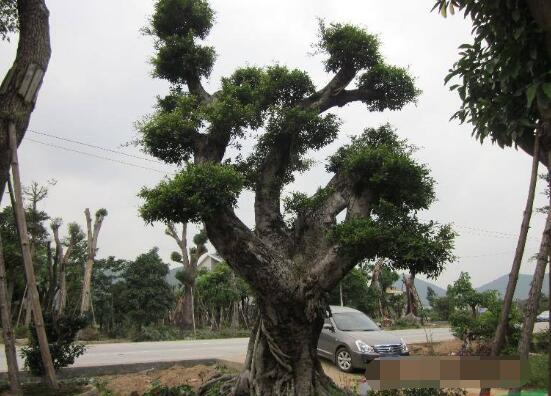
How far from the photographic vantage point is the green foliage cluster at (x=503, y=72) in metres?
2.60

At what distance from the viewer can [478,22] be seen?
3109mm

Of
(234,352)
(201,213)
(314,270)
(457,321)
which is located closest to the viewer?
(201,213)

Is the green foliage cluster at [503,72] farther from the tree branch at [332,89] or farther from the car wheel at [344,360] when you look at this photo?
the car wheel at [344,360]

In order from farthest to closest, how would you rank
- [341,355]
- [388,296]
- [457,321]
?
[388,296]
[457,321]
[341,355]

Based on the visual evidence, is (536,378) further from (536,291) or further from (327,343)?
(327,343)

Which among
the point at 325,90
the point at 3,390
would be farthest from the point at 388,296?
the point at 3,390

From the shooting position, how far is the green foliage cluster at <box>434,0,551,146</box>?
2.60 metres

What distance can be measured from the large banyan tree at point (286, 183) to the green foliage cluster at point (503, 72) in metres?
2.90

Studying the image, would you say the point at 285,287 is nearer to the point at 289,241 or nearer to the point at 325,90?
the point at 289,241

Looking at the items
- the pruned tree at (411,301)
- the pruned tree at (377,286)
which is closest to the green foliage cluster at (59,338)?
the pruned tree at (377,286)

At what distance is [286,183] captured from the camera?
8281mm

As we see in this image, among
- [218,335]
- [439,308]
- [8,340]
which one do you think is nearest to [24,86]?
[8,340]

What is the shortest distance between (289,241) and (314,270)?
2.80 feet

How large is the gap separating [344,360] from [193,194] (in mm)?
6629
